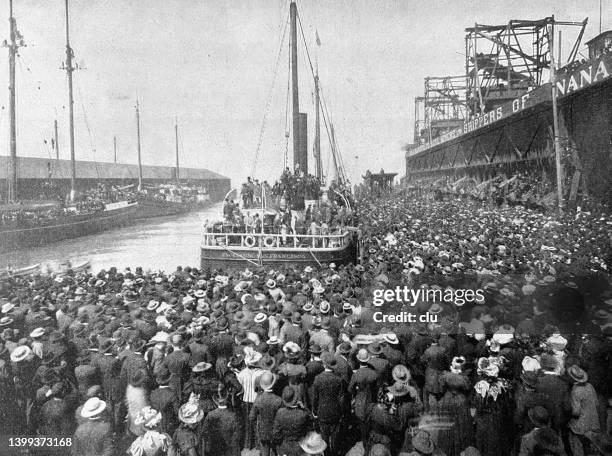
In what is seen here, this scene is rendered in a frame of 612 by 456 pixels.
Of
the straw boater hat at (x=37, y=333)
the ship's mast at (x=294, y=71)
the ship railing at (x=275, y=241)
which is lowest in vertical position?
the straw boater hat at (x=37, y=333)

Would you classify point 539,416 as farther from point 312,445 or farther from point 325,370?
point 325,370

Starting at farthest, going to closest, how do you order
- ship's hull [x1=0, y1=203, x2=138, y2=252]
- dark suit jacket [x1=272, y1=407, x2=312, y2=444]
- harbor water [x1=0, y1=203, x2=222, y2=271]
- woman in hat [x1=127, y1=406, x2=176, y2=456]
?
ship's hull [x1=0, y1=203, x2=138, y2=252] < harbor water [x1=0, y1=203, x2=222, y2=271] < dark suit jacket [x1=272, y1=407, x2=312, y2=444] < woman in hat [x1=127, y1=406, x2=176, y2=456]

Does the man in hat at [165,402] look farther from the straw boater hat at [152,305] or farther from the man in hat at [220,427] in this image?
the straw boater hat at [152,305]

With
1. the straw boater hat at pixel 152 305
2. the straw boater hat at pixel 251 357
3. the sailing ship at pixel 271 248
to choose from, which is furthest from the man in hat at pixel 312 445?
the sailing ship at pixel 271 248

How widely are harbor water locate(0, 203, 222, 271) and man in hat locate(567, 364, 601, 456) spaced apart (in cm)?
2104

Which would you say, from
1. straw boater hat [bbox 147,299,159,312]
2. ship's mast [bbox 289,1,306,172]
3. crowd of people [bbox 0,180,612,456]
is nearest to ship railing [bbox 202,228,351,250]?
ship's mast [bbox 289,1,306,172]

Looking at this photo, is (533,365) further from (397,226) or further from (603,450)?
(397,226)

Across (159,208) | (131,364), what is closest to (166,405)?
(131,364)

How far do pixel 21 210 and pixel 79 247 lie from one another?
414 cm

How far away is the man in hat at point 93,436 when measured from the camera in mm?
4398

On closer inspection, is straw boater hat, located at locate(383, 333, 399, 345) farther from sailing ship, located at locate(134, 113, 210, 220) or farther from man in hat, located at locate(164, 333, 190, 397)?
sailing ship, located at locate(134, 113, 210, 220)

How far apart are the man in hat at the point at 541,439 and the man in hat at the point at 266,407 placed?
2353mm

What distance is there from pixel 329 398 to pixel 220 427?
48.2 inches

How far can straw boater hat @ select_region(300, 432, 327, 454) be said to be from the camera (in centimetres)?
438
